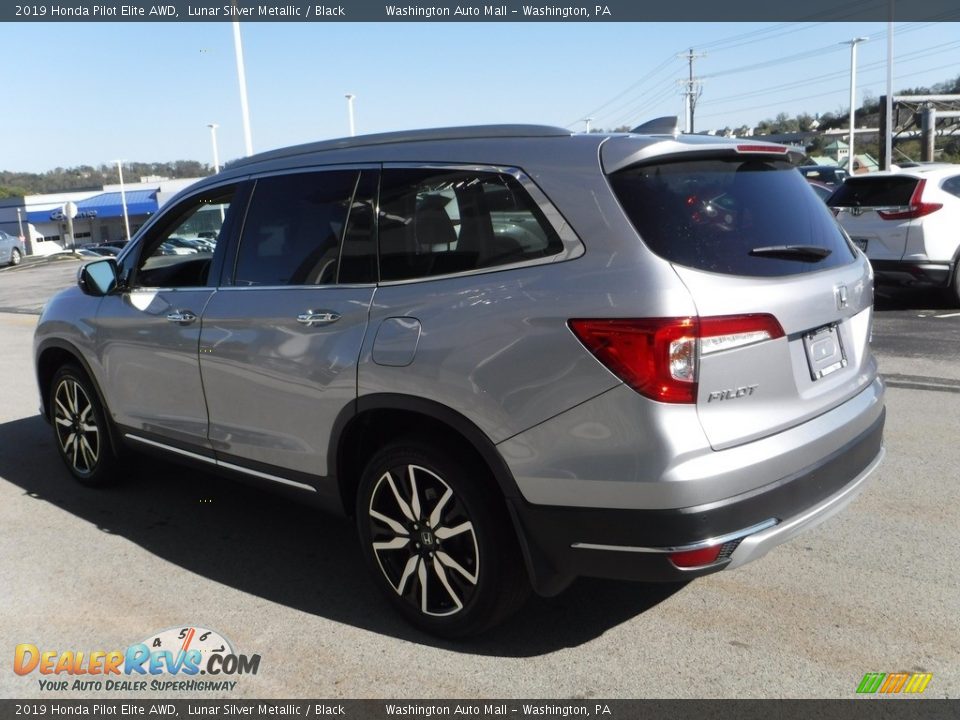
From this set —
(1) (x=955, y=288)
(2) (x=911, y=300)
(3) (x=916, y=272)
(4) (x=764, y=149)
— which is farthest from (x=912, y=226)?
(4) (x=764, y=149)

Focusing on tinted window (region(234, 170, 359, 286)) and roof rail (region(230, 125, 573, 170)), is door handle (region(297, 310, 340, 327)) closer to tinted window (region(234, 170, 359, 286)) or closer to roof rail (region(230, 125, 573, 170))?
tinted window (region(234, 170, 359, 286))

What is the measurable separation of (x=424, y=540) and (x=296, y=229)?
4.84 feet

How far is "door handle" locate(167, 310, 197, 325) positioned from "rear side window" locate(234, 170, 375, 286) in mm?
331

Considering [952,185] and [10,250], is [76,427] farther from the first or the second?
[10,250]

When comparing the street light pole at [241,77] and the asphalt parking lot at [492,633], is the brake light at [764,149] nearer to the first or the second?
the asphalt parking lot at [492,633]

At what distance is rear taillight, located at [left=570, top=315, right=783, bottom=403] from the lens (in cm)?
266

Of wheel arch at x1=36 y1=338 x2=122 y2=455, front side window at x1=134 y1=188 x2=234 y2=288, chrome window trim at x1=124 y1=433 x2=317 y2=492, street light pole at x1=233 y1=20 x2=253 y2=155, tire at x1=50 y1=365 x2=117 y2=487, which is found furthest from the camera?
street light pole at x1=233 y1=20 x2=253 y2=155

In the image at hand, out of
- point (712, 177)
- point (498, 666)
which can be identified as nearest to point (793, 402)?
point (712, 177)

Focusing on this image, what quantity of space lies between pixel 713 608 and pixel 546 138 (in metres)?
1.94

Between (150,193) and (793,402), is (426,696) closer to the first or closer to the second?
(793,402)

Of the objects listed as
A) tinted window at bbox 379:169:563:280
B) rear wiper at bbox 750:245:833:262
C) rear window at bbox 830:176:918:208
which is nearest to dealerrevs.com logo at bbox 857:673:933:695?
rear wiper at bbox 750:245:833:262

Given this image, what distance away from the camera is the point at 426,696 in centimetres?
302

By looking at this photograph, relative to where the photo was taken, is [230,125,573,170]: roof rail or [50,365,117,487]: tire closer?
[230,125,573,170]: roof rail
